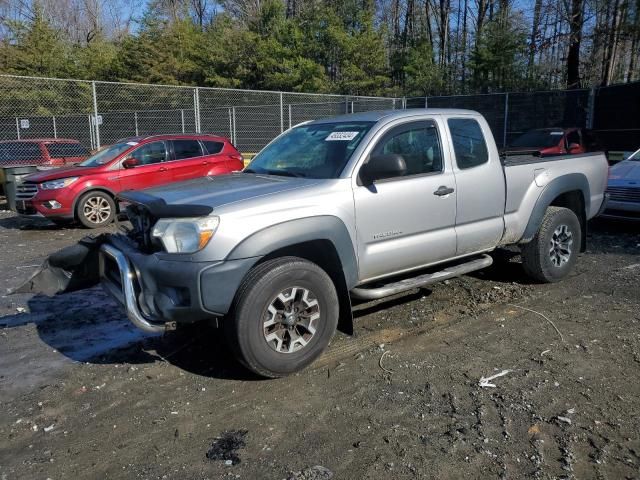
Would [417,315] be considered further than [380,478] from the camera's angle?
Yes

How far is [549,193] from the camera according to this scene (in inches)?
224

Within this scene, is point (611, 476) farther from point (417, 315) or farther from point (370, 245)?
point (417, 315)

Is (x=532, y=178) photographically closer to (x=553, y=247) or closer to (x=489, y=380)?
(x=553, y=247)

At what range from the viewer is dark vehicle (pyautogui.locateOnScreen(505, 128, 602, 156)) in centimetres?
1394

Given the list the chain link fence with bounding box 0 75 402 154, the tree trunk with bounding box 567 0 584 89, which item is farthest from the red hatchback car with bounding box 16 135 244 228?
the tree trunk with bounding box 567 0 584 89

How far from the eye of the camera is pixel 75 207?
1014 cm

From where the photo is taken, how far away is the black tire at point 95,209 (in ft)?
33.6

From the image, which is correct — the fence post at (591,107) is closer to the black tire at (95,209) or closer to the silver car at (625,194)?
the silver car at (625,194)

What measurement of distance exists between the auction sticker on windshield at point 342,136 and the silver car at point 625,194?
601cm

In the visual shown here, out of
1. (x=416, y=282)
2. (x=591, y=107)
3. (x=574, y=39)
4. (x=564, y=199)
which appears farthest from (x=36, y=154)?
(x=574, y=39)

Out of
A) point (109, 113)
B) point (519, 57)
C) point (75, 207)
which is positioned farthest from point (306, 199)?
point (519, 57)

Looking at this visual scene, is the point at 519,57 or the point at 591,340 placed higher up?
the point at 519,57

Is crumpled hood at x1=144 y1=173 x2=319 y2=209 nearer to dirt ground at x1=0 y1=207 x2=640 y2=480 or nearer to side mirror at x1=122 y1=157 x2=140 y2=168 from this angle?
dirt ground at x1=0 y1=207 x2=640 y2=480

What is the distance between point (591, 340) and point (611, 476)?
75.6 inches
